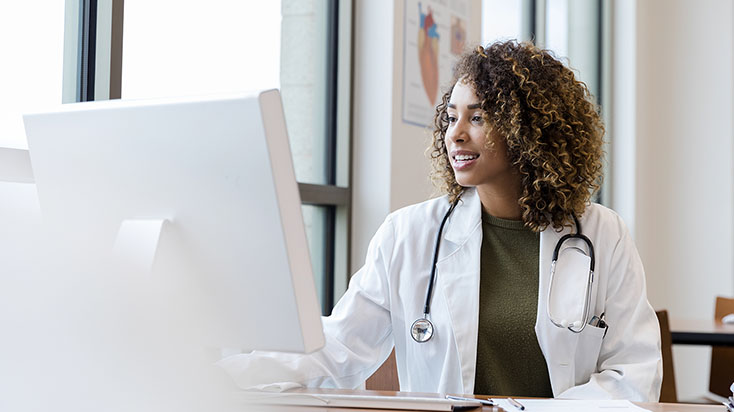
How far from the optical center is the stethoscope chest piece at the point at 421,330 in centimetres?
161

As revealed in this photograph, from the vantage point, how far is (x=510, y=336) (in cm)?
162

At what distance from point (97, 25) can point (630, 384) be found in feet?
4.49

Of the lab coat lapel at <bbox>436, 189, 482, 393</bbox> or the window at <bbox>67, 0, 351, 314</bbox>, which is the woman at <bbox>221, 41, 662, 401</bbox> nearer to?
the lab coat lapel at <bbox>436, 189, 482, 393</bbox>

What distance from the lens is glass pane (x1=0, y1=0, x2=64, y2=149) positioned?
1733 millimetres

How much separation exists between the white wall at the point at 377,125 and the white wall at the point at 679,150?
2.40 m

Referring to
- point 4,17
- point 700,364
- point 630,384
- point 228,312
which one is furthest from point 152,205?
point 700,364

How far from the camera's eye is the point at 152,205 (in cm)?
89

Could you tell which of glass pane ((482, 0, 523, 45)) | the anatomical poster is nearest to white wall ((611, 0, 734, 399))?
glass pane ((482, 0, 523, 45))

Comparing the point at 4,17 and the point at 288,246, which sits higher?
the point at 4,17

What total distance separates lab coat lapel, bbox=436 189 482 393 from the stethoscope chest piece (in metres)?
0.05

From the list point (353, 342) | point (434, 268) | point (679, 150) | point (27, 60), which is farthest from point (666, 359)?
point (679, 150)

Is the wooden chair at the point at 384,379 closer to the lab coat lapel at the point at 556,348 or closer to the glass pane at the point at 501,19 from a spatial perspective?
the lab coat lapel at the point at 556,348

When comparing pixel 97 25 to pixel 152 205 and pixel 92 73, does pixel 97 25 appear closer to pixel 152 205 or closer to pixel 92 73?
pixel 92 73

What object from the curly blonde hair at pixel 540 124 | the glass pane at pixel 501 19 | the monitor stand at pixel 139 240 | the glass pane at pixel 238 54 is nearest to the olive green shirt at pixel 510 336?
the curly blonde hair at pixel 540 124
